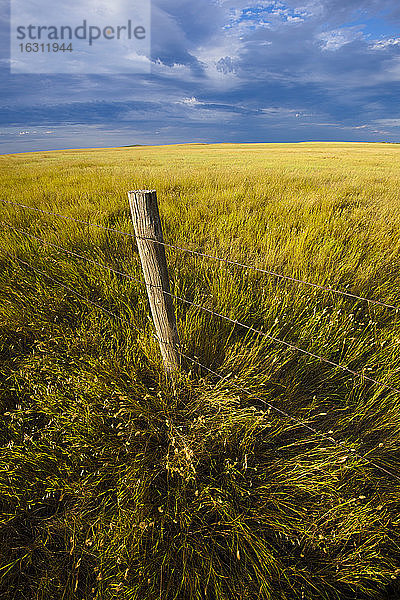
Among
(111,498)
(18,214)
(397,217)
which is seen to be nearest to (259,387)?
(111,498)

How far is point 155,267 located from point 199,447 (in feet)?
3.46

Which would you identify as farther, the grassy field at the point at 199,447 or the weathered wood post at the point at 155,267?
the weathered wood post at the point at 155,267

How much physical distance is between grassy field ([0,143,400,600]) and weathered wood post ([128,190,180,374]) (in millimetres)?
180

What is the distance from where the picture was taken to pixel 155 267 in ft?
5.41

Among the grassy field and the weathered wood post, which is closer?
the grassy field

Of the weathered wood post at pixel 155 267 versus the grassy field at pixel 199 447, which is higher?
the weathered wood post at pixel 155 267

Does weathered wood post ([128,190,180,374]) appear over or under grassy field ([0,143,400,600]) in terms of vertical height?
over

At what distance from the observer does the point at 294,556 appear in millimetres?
1319

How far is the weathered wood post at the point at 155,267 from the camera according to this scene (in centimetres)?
151

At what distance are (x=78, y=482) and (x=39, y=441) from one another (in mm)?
386

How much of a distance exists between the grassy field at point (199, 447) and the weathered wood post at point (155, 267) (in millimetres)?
180

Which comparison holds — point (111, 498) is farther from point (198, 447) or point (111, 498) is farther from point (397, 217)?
point (397, 217)

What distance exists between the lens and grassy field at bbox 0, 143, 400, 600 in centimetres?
125

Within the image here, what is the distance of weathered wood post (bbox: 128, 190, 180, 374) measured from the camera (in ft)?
4.95
